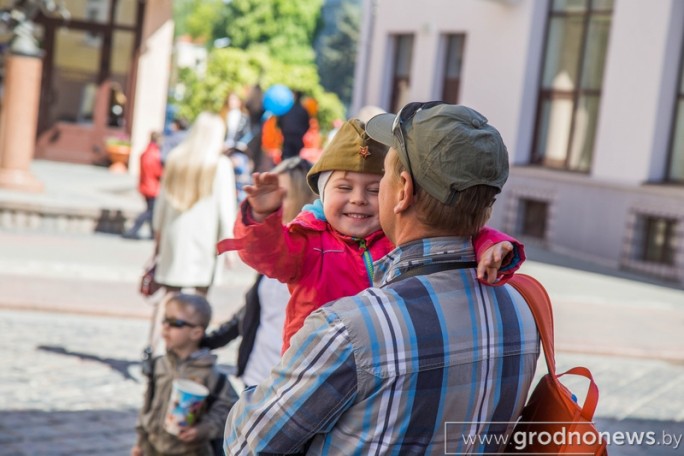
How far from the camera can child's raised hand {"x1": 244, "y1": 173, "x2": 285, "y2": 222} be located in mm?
2602

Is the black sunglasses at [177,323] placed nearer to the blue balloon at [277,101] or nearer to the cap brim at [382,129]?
the cap brim at [382,129]

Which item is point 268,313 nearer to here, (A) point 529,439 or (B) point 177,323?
(B) point 177,323

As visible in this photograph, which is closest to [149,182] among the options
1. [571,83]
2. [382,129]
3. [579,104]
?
[579,104]

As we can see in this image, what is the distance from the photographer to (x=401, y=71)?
89.6ft

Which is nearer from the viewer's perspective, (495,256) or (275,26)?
(495,256)

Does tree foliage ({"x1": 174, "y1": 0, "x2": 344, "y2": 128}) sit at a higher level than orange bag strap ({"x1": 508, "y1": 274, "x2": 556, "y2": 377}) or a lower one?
higher

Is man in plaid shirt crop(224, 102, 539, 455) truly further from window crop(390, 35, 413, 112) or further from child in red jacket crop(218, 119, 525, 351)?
window crop(390, 35, 413, 112)

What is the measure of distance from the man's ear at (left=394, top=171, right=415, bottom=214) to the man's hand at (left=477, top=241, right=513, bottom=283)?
175 millimetres

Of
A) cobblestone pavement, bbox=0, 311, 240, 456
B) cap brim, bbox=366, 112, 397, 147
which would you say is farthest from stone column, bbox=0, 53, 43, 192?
cap brim, bbox=366, 112, 397, 147

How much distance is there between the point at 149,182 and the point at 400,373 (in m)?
13.4

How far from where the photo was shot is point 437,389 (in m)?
2.09

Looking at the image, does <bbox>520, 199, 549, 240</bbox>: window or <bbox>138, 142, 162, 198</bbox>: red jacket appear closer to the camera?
<bbox>138, 142, 162, 198</bbox>: red jacket

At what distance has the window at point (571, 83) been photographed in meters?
20.7

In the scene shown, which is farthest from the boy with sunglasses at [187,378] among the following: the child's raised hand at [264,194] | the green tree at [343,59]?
the green tree at [343,59]
